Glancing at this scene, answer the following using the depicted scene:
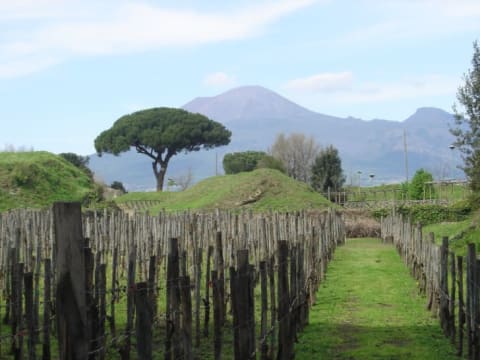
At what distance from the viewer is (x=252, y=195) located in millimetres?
40094

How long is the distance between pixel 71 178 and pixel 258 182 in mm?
11208

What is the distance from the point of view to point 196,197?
43156 mm

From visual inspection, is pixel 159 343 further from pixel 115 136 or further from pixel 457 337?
pixel 115 136

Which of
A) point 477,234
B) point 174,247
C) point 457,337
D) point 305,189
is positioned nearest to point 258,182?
point 305,189

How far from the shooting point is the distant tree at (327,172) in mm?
61250

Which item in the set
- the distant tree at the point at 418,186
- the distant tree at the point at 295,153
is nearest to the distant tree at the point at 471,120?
the distant tree at the point at 418,186

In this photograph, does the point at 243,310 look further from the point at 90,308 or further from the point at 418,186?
the point at 418,186

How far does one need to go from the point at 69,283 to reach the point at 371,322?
7.93 m

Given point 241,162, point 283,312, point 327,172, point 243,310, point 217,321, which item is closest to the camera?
point 243,310

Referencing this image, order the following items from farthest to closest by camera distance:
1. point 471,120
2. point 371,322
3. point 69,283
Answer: point 471,120
point 371,322
point 69,283

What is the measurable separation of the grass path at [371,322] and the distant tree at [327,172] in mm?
42550

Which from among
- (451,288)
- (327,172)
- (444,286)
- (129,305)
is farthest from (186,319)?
(327,172)

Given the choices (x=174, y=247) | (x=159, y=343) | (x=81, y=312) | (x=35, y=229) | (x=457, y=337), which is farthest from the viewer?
(x=35, y=229)

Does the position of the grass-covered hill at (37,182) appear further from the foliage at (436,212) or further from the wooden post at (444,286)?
the wooden post at (444,286)
